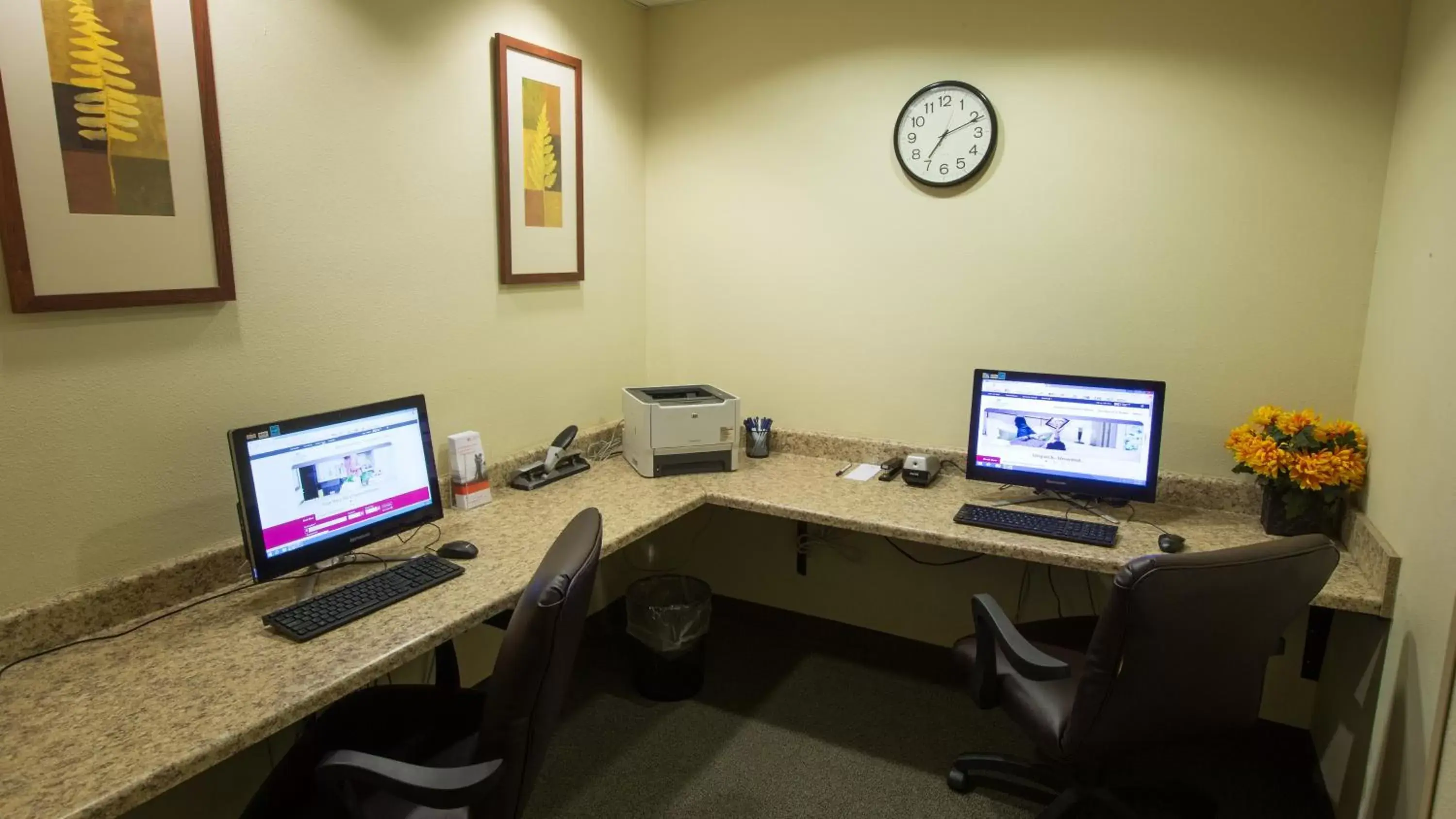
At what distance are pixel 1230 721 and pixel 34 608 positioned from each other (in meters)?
2.49

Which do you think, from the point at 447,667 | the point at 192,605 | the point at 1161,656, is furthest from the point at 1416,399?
the point at 192,605

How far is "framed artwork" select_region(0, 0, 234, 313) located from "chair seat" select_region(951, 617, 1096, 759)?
6.66ft

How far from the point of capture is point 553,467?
2678 mm

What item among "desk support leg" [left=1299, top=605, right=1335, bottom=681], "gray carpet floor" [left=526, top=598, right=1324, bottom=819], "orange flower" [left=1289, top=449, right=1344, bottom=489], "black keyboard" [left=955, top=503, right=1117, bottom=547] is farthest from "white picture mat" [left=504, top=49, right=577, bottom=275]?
"desk support leg" [left=1299, top=605, right=1335, bottom=681]

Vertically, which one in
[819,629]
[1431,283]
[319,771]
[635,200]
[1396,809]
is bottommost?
[819,629]

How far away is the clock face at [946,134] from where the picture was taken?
261cm

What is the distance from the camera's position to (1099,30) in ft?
8.00

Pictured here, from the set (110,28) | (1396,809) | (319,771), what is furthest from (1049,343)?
(110,28)

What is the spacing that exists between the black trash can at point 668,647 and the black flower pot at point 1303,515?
171cm

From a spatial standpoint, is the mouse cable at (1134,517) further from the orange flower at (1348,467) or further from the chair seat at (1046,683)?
the orange flower at (1348,467)

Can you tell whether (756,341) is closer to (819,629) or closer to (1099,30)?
(819,629)

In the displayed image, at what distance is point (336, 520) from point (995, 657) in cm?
160

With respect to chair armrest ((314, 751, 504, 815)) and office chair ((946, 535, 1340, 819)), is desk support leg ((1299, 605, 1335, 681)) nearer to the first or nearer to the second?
office chair ((946, 535, 1340, 819))

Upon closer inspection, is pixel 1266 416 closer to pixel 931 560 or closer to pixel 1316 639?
pixel 1316 639
